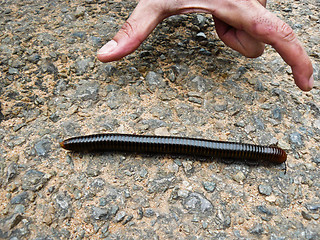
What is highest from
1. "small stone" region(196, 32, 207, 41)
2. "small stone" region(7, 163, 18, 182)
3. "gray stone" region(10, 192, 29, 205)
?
"small stone" region(196, 32, 207, 41)

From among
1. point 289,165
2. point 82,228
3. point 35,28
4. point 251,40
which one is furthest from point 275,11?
point 82,228

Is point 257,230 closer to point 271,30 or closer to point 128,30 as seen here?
point 271,30

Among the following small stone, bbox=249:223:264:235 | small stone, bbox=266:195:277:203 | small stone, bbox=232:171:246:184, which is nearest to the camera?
small stone, bbox=249:223:264:235

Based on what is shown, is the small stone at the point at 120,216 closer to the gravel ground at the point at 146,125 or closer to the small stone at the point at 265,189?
the gravel ground at the point at 146,125

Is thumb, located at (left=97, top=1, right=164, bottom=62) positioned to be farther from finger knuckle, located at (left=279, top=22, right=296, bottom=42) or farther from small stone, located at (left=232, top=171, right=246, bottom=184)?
small stone, located at (left=232, top=171, right=246, bottom=184)

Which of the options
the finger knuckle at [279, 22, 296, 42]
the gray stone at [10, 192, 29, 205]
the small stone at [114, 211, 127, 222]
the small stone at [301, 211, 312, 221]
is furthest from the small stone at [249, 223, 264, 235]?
the gray stone at [10, 192, 29, 205]

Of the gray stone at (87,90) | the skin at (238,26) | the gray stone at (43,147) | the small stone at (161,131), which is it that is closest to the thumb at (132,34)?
the skin at (238,26)
